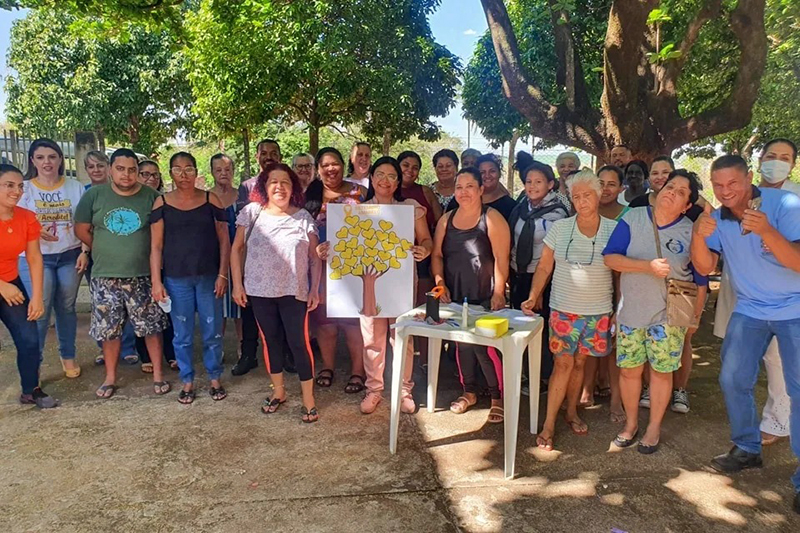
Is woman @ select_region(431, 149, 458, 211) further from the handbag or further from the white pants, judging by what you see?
the white pants

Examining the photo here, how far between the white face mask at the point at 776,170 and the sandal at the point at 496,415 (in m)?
2.28

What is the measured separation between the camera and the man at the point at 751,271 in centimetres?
283

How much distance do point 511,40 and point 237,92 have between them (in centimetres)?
548

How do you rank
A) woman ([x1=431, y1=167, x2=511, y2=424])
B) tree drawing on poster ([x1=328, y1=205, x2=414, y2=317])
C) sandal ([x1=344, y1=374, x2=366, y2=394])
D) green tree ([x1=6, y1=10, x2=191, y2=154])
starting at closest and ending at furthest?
1. woman ([x1=431, y1=167, x2=511, y2=424])
2. tree drawing on poster ([x1=328, y1=205, x2=414, y2=317])
3. sandal ([x1=344, y1=374, x2=366, y2=394])
4. green tree ([x1=6, y1=10, x2=191, y2=154])

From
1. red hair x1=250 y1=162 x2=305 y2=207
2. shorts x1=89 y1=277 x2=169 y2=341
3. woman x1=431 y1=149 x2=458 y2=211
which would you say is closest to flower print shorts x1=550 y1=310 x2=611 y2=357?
woman x1=431 y1=149 x2=458 y2=211

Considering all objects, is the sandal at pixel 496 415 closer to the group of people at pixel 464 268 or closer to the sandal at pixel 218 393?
the group of people at pixel 464 268

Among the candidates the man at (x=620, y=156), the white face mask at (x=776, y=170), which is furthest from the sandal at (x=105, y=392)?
the man at (x=620, y=156)

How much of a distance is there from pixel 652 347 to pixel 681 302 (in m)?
0.33

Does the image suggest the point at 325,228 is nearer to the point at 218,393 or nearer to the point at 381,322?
the point at 381,322

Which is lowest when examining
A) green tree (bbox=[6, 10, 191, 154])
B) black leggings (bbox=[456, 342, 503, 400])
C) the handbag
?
black leggings (bbox=[456, 342, 503, 400])

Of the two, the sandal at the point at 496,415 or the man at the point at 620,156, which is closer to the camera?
the sandal at the point at 496,415

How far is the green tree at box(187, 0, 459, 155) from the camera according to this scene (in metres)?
9.27

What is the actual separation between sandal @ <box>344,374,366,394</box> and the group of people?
0.06 feet

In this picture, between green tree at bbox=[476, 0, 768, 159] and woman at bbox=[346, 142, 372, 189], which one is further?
green tree at bbox=[476, 0, 768, 159]
